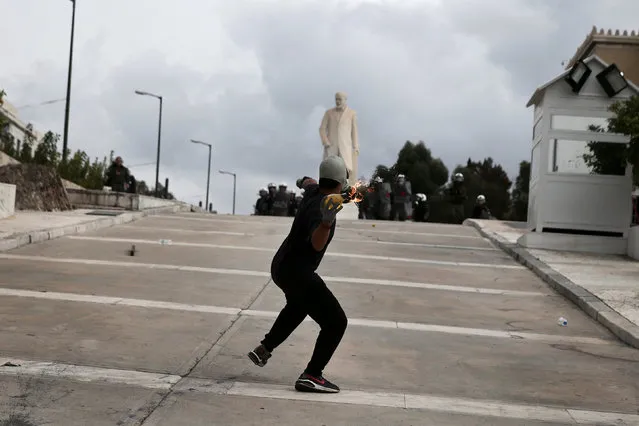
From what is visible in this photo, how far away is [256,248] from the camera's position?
14492mm

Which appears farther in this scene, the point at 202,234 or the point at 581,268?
the point at 202,234

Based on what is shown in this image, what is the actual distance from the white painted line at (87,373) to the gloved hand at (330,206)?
5.09 feet

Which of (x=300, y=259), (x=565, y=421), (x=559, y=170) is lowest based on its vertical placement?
(x=565, y=421)

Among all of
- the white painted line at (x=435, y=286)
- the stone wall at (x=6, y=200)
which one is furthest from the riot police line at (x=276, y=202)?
the white painted line at (x=435, y=286)

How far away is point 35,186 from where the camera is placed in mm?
20000

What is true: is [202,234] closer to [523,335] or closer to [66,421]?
[523,335]

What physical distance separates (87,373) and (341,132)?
20256mm

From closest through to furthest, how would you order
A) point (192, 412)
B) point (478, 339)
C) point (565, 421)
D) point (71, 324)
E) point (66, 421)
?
point (66, 421) < point (192, 412) < point (565, 421) < point (71, 324) < point (478, 339)

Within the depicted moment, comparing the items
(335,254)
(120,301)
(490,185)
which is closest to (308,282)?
(120,301)

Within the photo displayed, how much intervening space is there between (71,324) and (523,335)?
13.9 feet

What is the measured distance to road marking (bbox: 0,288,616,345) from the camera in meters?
8.33

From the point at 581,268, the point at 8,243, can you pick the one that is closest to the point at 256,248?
the point at 8,243

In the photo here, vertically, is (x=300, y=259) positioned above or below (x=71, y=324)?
above

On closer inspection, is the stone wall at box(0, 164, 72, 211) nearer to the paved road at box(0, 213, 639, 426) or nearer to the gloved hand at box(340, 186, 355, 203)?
the paved road at box(0, 213, 639, 426)
